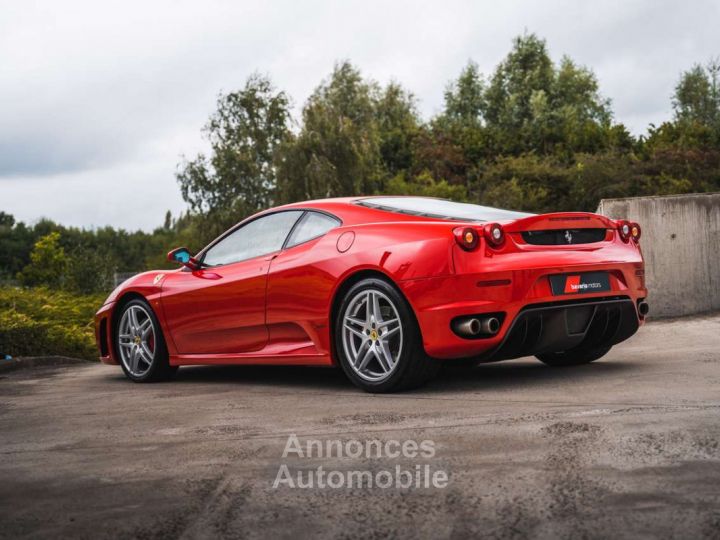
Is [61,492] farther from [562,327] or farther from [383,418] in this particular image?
[562,327]

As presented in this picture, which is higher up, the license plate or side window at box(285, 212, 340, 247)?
side window at box(285, 212, 340, 247)

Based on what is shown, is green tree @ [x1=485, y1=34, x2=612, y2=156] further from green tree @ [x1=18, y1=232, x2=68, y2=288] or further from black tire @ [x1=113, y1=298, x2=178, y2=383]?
black tire @ [x1=113, y1=298, x2=178, y2=383]

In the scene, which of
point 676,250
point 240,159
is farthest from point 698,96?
point 676,250

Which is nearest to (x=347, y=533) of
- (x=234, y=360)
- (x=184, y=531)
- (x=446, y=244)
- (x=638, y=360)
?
(x=184, y=531)

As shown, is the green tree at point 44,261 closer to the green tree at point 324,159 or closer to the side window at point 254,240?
the green tree at point 324,159

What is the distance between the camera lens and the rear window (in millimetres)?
6059

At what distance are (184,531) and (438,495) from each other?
875 mm

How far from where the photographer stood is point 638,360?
7270 millimetres

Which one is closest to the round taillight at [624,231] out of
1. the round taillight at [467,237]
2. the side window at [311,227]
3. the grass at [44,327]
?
the round taillight at [467,237]

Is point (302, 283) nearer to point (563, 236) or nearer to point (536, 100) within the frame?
point (563, 236)

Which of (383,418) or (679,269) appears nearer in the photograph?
(383,418)

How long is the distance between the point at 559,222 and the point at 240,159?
4063cm

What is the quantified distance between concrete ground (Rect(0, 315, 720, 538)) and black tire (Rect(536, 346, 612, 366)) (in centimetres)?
37

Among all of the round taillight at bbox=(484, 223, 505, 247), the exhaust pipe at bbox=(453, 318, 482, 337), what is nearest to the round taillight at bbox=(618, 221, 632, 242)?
the round taillight at bbox=(484, 223, 505, 247)
